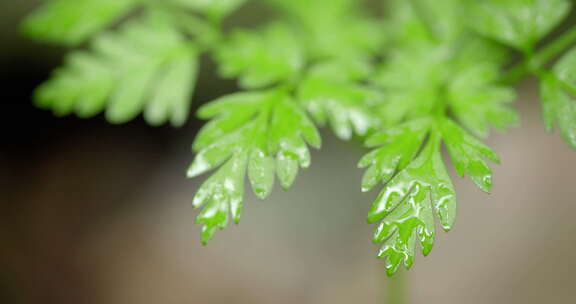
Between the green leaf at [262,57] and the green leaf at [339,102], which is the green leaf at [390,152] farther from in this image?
the green leaf at [262,57]

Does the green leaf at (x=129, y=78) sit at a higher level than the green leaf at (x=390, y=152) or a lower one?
higher

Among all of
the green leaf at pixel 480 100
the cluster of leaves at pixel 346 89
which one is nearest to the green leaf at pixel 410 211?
the cluster of leaves at pixel 346 89

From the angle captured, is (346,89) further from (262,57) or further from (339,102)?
(262,57)

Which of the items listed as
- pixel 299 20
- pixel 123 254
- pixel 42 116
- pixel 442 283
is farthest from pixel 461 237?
pixel 42 116

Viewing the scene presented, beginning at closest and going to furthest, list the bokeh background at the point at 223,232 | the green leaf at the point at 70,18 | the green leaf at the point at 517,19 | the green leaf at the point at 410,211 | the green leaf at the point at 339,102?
the green leaf at the point at 410,211 → the green leaf at the point at 339,102 → the green leaf at the point at 517,19 → the green leaf at the point at 70,18 → the bokeh background at the point at 223,232

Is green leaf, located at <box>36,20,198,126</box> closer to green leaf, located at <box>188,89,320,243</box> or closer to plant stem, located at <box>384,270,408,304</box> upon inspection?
green leaf, located at <box>188,89,320,243</box>

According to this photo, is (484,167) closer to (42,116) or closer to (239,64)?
(239,64)

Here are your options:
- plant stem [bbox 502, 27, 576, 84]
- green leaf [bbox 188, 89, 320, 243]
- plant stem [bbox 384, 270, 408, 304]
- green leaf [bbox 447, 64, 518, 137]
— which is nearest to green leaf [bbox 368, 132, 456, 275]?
green leaf [bbox 188, 89, 320, 243]

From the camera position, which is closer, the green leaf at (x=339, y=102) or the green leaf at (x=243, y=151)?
the green leaf at (x=243, y=151)
